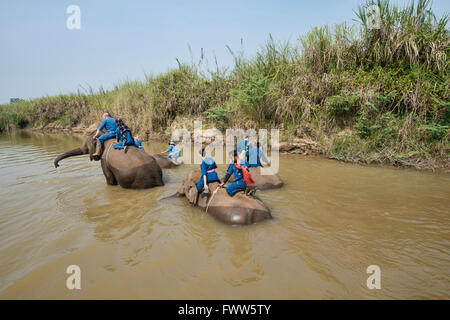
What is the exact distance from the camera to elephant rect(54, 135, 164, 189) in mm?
5547

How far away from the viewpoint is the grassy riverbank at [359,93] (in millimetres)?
7285

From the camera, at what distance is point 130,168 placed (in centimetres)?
553

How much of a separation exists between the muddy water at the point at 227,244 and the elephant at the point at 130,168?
8.9 inches

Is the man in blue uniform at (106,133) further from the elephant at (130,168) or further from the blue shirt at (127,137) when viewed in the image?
the blue shirt at (127,137)

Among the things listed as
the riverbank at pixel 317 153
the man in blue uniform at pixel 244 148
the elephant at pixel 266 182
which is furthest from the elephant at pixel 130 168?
the riverbank at pixel 317 153

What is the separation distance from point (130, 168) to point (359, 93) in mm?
7509

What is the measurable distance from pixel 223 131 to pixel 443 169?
26.5 feet

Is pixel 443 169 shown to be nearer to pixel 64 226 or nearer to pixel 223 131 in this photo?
pixel 223 131

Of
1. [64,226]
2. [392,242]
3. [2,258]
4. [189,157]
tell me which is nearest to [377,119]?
[392,242]

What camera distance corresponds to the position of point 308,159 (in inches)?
339

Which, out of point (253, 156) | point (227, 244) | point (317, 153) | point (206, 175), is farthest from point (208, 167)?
point (317, 153)

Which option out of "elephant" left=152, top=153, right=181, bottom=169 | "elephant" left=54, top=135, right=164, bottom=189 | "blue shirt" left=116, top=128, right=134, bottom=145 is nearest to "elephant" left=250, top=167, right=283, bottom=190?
"elephant" left=54, top=135, right=164, bottom=189

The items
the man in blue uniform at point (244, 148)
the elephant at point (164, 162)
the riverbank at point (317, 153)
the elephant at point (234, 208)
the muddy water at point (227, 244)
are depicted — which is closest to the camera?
the muddy water at point (227, 244)
